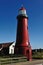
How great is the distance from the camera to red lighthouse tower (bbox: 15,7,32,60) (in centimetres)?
2645

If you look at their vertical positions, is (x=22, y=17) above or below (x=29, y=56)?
above

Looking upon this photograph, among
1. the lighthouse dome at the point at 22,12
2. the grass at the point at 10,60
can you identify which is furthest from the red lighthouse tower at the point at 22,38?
the grass at the point at 10,60

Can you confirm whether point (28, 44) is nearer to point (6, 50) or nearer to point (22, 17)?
point (22, 17)

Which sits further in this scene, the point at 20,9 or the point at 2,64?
the point at 20,9

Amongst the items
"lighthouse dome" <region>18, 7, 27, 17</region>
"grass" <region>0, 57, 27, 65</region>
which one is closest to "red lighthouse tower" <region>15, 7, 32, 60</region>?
"lighthouse dome" <region>18, 7, 27, 17</region>

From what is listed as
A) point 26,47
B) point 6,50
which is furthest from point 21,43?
point 6,50

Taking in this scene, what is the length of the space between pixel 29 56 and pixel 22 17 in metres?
6.43

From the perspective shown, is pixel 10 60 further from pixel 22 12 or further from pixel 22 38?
pixel 22 12

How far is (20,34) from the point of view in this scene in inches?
1055

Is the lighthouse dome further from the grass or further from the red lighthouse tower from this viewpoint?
the grass

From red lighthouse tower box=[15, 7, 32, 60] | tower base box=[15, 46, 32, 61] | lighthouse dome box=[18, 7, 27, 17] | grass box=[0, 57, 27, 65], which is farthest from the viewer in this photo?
lighthouse dome box=[18, 7, 27, 17]

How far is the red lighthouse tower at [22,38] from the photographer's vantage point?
26.5 m

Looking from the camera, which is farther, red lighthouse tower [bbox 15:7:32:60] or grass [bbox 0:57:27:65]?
red lighthouse tower [bbox 15:7:32:60]

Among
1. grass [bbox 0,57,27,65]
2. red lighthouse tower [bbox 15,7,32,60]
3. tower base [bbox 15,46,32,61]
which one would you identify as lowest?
grass [bbox 0,57,27,65]
